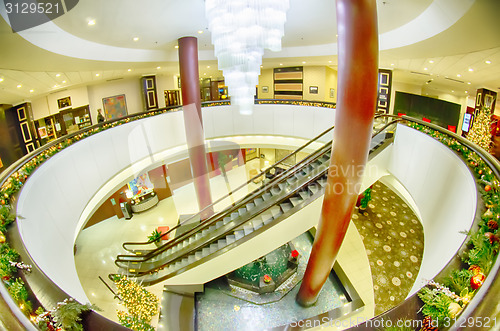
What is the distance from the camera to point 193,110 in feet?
33.2

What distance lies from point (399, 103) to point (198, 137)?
11.7 m

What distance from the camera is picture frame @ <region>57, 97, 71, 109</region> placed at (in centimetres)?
1315

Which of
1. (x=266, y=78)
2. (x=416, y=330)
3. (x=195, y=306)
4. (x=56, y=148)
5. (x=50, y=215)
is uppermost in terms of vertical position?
(x=266, y=78)

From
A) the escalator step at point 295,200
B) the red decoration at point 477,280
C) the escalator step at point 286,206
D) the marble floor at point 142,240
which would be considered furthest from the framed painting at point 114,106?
the red decoration at point 477,280

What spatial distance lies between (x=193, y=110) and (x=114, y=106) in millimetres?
8752

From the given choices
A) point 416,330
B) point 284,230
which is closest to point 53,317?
point 416,330

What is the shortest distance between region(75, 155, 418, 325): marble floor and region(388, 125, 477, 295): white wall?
130 inches

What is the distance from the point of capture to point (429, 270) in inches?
181

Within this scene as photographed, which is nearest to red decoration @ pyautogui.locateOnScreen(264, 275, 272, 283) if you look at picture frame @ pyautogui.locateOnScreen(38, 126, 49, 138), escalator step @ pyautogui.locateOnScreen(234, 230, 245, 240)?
escalator step @ pyautogui.locateOnScreen(234, 230, 245, 240)

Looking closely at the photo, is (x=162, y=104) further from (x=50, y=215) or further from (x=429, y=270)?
(x=429, y=270)

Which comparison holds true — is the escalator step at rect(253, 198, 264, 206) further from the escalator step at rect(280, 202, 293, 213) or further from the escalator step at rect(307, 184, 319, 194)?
the escalator step at rect(307, 184, 319, 194)

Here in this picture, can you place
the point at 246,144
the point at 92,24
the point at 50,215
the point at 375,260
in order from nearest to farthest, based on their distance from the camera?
the point at 92,24 < the point at 50,215 < the point at 375,260 < the point at 246,144

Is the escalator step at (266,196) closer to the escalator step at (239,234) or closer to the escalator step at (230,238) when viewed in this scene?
the escalator step at (239,234)

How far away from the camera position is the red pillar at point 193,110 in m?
9.09
